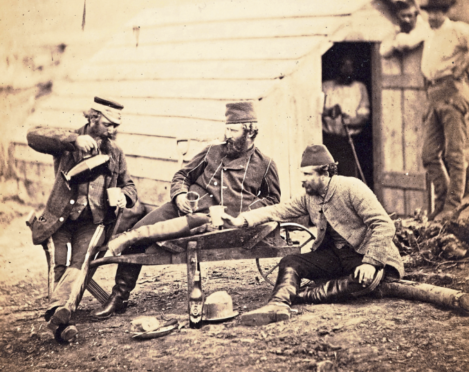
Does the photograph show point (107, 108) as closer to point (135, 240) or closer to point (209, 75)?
point (135, 240)

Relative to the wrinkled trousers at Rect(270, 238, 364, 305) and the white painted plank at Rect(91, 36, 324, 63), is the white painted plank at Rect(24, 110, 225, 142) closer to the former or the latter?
the white painted plank at Rect(91, 36, 324, 63)

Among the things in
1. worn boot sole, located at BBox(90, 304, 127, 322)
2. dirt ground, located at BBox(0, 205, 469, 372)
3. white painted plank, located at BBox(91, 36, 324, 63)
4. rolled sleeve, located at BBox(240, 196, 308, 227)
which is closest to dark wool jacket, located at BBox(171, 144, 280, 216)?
rolled sleeve, located at BBox(240, 196, 308, 227)

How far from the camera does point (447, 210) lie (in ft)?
26.5

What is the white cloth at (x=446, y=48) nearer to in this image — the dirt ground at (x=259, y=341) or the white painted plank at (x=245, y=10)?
the white painted plank at (x=245, y=10)

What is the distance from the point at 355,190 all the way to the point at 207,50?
3.76 meters

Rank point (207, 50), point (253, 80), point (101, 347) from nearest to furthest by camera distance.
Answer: point (101, 347) < point (253, 80) < point (207, 50)

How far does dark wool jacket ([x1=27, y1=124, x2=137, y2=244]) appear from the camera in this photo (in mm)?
5465

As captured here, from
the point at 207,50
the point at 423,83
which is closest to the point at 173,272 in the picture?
the point at 207,50

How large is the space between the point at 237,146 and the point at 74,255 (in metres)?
1.71

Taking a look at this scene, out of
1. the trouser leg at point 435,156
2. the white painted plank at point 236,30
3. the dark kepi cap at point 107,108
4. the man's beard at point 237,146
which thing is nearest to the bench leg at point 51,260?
the dark kepi cap at point 107,108

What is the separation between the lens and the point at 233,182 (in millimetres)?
6070

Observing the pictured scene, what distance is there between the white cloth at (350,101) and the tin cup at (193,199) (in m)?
3.54

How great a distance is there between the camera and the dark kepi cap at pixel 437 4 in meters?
7.89

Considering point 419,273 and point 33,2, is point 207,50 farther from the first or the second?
point 419,273
